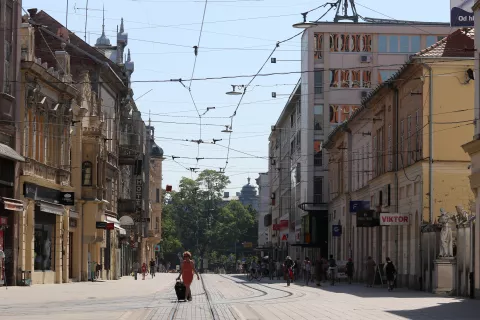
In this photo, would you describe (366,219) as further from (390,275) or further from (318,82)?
(318,82)

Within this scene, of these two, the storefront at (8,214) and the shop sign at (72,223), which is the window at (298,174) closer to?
the shop sign at (72,223)

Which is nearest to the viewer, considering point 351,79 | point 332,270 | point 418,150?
point 418,150

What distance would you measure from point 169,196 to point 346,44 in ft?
316

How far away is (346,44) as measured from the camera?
279 feet

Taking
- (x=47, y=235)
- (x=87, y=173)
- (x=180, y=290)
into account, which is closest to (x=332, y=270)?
(x=87, y=173)

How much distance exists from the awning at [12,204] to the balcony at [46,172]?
2.30 meters

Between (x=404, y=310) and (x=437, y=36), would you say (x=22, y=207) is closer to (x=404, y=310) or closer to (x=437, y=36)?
(x=404, y=310)

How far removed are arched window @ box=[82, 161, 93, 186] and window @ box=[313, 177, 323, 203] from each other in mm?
33572

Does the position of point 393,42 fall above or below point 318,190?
above

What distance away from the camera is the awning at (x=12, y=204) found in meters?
40.3

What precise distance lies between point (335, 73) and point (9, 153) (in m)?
48.1

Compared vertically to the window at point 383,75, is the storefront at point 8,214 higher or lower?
lower

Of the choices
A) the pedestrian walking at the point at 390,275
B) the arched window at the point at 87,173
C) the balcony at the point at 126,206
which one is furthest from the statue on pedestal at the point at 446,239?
the balcony at the point at 126,206

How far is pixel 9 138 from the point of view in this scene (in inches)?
1663
